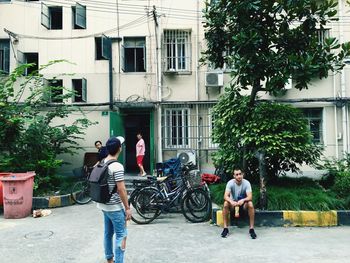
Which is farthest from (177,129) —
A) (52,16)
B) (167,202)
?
(52,16)

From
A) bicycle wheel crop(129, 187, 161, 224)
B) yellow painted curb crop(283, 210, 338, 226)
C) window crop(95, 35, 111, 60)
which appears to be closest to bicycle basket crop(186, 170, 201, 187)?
bicycle wheel crop(129, 187, 161, 224)

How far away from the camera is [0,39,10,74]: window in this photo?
13.1 metres

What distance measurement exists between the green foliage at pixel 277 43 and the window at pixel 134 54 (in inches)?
246

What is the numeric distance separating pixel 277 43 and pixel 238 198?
11.3 ft

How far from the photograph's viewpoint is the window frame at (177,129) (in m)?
12.7

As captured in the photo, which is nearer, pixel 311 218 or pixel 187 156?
pixel 311 218

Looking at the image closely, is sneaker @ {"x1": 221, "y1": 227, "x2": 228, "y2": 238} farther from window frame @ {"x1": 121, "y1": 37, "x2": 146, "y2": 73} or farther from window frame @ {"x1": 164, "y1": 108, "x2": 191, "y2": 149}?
window frame @ {"x1": 121, "y1": 37, "x2": 146, "y2": 73}

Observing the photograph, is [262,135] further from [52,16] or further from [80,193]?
[52,16]

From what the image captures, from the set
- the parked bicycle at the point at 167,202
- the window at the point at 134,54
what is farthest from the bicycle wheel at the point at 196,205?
the window at the point at 134,54

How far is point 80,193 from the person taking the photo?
9.60 metres

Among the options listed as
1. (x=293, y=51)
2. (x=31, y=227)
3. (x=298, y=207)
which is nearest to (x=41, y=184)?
(x=31, y=227)

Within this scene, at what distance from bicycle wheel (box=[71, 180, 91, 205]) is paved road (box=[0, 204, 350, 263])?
203 cm

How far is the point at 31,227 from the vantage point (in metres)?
6.99

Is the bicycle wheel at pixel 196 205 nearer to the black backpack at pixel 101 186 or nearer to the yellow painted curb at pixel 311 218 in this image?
the yellow painted curb at pixel 311 218
